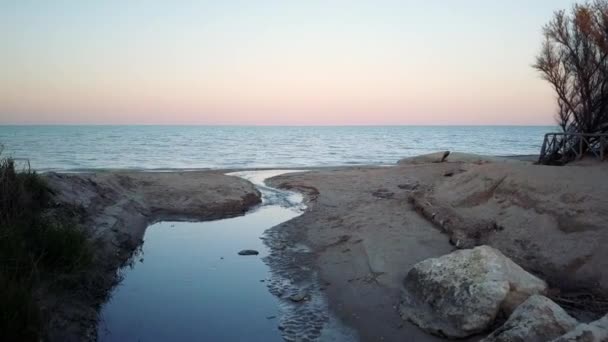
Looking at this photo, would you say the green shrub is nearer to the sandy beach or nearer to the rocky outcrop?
the sandy beach

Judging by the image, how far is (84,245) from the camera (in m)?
6.18

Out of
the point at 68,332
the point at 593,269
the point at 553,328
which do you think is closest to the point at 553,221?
the point at 593,269

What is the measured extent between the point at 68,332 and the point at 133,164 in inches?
990

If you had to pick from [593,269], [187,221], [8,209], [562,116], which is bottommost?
[187,221]

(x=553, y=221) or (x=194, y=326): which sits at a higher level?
(x=553, y=221)

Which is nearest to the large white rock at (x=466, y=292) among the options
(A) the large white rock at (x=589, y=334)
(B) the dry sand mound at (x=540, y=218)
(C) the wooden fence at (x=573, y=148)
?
(B) the dry sand mound at (x=540, y=218)

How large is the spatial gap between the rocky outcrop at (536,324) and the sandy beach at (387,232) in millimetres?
1035

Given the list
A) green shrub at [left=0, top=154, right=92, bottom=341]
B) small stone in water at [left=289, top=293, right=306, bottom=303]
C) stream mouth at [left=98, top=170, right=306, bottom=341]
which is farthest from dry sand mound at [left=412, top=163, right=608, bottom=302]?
green shrub at [left=0, top=154, right=92, bottom=341]

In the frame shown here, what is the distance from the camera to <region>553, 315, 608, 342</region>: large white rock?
3.53 m

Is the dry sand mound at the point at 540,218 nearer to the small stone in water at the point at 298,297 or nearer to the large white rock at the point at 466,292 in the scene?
the large white rock at the point at 466,292

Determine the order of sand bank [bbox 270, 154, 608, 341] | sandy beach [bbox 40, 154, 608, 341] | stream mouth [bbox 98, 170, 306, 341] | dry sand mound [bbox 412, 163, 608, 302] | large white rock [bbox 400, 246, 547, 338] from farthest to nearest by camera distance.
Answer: dry sand mound [bbox 412, 163, 608, 302] < sand bank [bbox 270, 154, 608, 341] < sandy beach [bbox 40, 154, 608, 341] < stream mouth [bbox 98, 170, 306, 341] < large white rock [bbox 400, 246, 547, 338]

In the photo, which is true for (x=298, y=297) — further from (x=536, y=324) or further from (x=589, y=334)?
(x=589, y=334)

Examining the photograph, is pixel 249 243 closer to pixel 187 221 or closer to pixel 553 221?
pixel 187 221

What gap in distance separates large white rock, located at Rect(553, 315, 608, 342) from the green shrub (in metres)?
4.80
